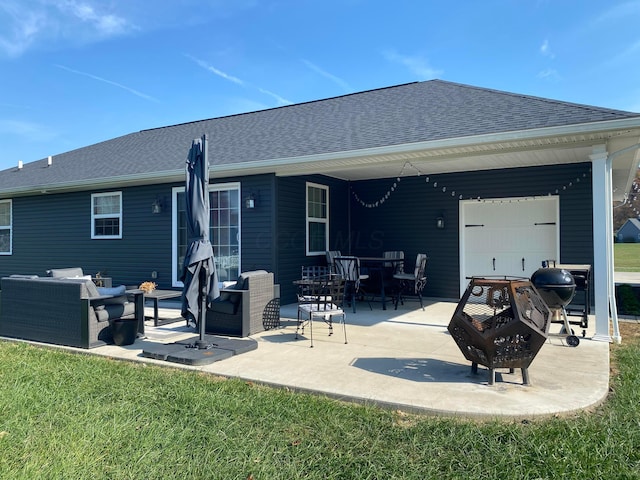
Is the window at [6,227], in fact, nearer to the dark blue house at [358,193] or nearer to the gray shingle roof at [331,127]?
the dark blue house at [358,193]

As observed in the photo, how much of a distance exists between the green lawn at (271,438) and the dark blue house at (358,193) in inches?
138

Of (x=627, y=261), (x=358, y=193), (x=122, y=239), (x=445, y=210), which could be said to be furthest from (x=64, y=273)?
(x=627, y=261)

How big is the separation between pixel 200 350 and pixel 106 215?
6824 millimetres

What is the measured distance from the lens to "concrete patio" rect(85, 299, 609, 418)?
3.32m

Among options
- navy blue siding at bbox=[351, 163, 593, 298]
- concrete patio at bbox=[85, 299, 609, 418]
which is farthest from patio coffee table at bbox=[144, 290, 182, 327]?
navy blue siding at bbox=[351, 163, 593, 298]

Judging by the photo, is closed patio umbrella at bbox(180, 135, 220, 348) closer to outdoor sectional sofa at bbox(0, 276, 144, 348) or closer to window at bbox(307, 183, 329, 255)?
outdoor sectional sofa at bbox(0, 276, 144, 348)

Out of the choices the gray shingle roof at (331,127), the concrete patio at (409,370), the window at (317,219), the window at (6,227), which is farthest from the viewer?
the window at (6,227)

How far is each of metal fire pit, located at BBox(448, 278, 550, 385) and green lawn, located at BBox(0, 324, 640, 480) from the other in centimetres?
65

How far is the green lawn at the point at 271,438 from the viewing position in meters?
2.38

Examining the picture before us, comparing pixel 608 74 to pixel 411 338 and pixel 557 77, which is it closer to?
pixel 557 77

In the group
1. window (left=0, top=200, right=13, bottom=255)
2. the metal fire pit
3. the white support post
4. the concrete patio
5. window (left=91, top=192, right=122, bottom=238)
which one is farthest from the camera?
window (left=0, top=200, right=13, bottom=255)

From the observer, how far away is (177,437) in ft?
9.08

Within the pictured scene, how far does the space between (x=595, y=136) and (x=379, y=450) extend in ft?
15.2

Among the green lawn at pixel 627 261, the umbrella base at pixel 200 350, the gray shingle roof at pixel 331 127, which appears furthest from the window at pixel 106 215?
the green lawn at pixel 627 261
